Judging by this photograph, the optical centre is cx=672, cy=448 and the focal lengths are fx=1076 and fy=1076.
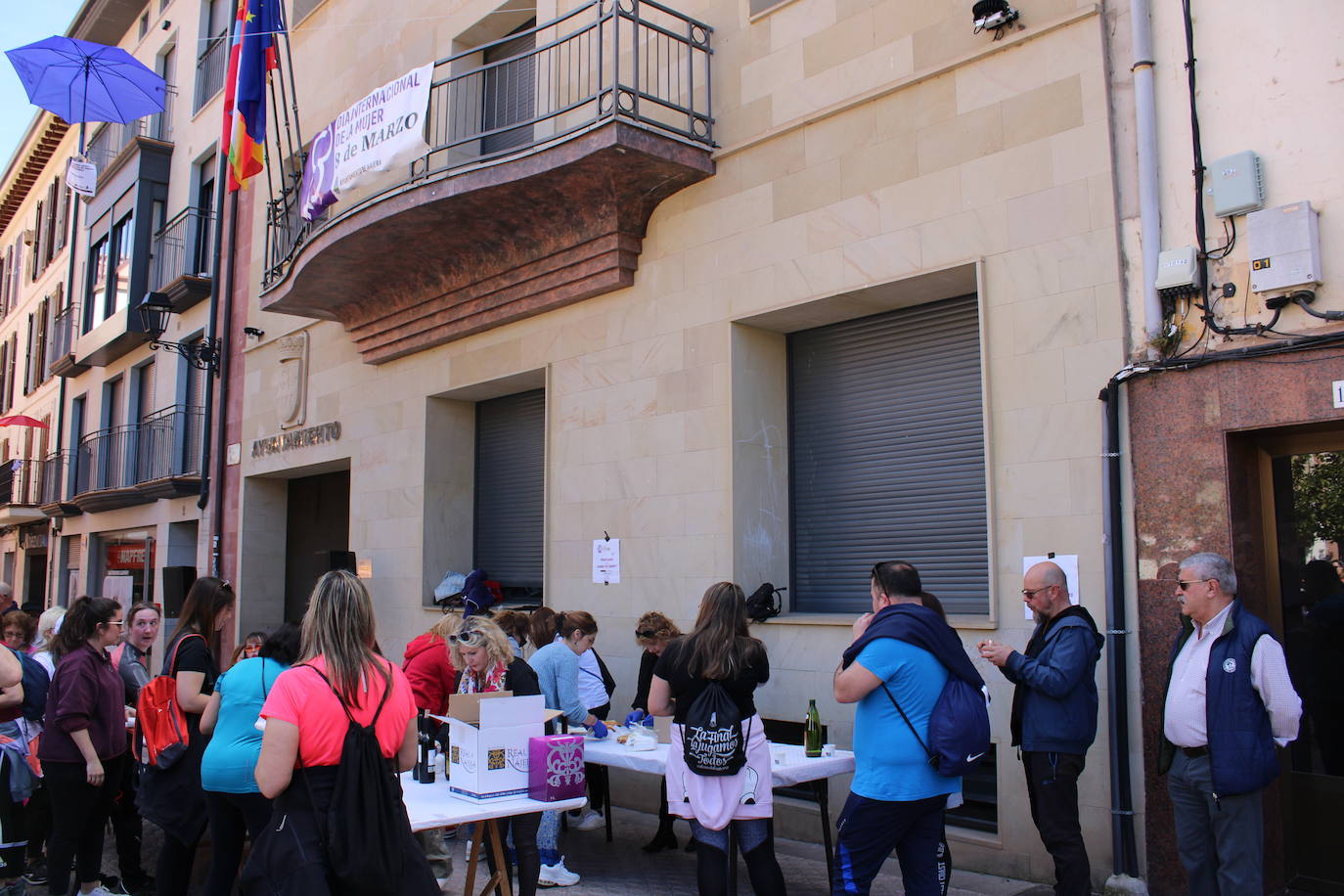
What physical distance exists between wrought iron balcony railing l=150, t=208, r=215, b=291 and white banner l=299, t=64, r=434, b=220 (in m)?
6.73

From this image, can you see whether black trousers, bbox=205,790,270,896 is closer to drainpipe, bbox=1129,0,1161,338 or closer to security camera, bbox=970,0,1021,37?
drainpipe, bbox=1129,0,1161,338

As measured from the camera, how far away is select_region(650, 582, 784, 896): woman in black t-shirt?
5.16m

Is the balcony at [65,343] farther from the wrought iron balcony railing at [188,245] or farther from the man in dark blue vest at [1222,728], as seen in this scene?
the man in dark blue vest at [1222,728]

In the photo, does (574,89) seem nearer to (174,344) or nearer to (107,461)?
(174,344)

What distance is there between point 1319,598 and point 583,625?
4.50 metres

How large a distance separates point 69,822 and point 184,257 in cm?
1381

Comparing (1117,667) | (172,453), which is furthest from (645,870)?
(172,453)

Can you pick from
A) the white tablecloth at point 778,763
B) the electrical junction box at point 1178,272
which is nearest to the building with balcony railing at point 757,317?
the electrical junction box at point 1178,272

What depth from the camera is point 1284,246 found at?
5.53 meters

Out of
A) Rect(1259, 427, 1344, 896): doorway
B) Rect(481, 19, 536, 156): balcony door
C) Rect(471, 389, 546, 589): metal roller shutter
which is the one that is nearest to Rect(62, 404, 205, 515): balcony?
Rect(471, 389, 546, 589): metal roller shutter

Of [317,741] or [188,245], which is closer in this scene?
[317,741]

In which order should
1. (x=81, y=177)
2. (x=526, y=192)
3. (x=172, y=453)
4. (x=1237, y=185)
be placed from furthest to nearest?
(x=172, y=453)
(x=81, y=177)
(x=526, y=192)
(x=1237, y=185)

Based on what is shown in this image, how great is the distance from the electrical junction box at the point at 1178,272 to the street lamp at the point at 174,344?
13948mm

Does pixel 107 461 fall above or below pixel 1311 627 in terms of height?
above
